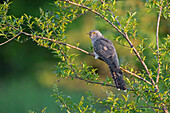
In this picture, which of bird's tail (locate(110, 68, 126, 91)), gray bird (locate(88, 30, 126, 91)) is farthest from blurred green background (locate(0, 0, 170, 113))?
bird's tail (locate(110, 68, 126, 91))

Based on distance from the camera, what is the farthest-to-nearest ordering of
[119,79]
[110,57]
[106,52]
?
[106,52]
[110,57]
[119,79]

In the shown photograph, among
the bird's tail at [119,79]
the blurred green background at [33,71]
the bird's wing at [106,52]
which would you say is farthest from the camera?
the blurred green background at [33,71]

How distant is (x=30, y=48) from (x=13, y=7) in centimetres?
184

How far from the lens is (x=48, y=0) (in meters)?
10.1

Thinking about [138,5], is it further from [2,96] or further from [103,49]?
[2,96]

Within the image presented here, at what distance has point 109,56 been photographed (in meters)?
3.03

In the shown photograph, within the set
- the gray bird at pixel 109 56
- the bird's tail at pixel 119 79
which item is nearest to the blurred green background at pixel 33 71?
the gray bird at pixel 109 56

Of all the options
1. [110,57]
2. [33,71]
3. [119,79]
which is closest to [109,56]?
[110,57]

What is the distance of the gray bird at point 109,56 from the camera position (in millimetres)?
2525

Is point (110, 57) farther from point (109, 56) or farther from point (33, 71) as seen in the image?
point (33, 71)

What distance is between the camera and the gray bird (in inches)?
99.4

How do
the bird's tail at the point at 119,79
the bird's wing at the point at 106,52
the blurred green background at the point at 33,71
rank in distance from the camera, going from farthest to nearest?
1. the blurred green background at the point at 33,71
2. the bird's wing at the point at 106,52
3. the bird's tail at the point at 119,79

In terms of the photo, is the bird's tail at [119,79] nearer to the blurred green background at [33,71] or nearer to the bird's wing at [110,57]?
the bird's wing at [110,57]

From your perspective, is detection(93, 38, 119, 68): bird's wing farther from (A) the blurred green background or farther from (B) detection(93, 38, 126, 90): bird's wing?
(A) the blurred green background
